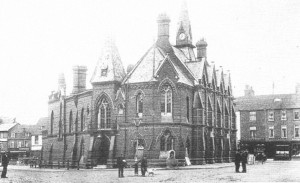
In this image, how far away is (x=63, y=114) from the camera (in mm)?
55469

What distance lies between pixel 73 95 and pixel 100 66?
831 cm

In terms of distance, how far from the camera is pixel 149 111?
42.0 m

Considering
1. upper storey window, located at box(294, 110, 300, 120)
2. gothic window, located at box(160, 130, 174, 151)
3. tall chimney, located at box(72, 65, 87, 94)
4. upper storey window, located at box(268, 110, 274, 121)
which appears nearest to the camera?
gothic window, located at box(160, 130, 174, 151)

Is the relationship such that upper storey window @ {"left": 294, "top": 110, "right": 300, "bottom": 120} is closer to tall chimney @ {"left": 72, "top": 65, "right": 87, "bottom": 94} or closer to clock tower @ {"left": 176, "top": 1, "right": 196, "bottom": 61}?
clock tower @ {"left": 176, "top": 1, "right": 196, "bottom": 61}

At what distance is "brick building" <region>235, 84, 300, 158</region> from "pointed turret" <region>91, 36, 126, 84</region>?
2864 cm

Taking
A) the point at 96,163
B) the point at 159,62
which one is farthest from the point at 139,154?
the point at 159,62

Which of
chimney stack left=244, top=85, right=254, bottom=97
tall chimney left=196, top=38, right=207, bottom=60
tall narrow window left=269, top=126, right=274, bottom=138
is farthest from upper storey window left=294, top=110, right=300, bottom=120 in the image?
tall chimney left=196, top=38, right=207, bottom=60

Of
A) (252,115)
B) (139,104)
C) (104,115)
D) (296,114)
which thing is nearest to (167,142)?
(139,104)

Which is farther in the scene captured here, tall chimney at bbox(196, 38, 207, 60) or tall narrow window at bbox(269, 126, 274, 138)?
tall narrow window at bbox(269, 126, 274, 138)

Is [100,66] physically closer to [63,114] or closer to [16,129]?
[63,114]

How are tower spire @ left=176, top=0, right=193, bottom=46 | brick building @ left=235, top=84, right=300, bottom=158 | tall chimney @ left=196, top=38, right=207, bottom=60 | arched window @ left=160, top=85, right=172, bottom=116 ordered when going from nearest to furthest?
arched window @ left=160, top=85, right=172, bottom=116
tall chimney @ left=196, top=38, right=207, bottom=60
tower spire @ left=176, top=0, right=193, bottom=46
brick building @ left=235, top=84, right=300, bottom=158

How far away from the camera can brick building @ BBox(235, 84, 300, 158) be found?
214 feet

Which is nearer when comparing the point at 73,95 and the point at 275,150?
the point at 73,95

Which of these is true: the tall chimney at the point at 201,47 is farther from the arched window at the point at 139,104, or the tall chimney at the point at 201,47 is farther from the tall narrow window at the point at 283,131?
the tall narrow window at the point at 283,131
